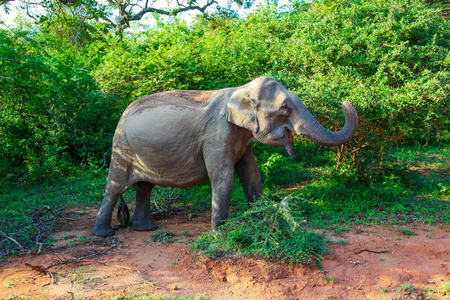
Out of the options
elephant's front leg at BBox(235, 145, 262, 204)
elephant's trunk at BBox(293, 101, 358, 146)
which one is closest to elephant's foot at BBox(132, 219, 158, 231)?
elephant's front leg at BBox(235, 145, 262, 204)

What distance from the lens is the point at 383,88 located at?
648cm

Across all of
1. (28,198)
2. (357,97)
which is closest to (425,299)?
(357,97)

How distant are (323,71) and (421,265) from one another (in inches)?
151

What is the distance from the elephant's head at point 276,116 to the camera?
16.7ft

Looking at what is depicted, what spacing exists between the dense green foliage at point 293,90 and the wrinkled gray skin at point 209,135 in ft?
2.74

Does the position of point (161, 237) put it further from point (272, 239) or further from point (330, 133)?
point (330, 133)

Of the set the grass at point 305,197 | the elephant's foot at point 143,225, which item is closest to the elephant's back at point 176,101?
the grass at point 305,197

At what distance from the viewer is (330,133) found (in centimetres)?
511

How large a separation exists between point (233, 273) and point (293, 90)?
145 inches

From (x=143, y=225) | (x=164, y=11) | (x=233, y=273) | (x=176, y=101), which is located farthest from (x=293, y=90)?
(x=164, y=11)

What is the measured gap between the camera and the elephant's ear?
5.32 metres

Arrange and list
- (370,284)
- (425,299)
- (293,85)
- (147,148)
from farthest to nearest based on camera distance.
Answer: (293,85) < (147,148) < (370,284) < (425,299)

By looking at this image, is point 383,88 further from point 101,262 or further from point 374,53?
point 101,262

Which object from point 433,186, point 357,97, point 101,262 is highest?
point 357,97
